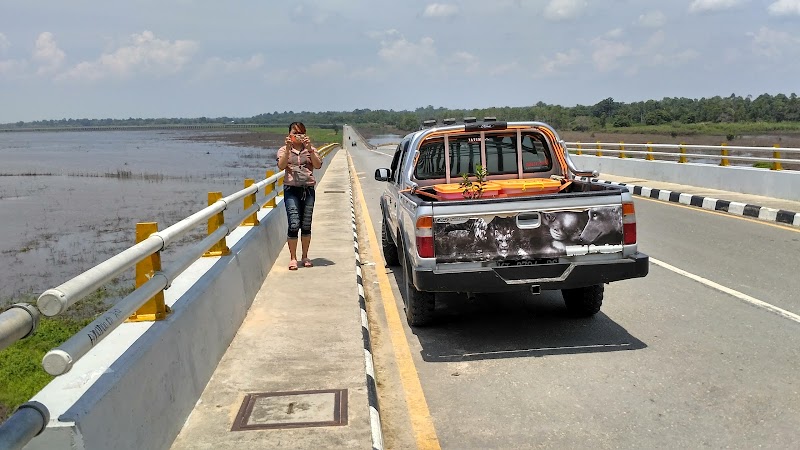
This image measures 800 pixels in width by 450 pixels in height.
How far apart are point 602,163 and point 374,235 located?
55.0ft

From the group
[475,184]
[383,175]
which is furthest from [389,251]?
[475,184]

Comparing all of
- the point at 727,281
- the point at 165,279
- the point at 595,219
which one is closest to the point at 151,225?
the point at 165,279

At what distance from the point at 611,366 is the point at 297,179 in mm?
4601

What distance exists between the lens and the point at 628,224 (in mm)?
6160

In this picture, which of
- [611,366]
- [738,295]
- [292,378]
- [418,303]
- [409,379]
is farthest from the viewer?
[738,295]

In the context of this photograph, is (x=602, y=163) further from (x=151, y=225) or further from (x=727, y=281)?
(x=151, y=225)

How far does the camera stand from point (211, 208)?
6.41m

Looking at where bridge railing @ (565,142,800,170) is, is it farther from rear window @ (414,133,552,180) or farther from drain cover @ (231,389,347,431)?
drain cover @ (231,389,347,431)

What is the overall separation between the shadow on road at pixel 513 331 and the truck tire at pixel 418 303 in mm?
129

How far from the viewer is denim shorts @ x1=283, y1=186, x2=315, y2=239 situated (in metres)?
9.05

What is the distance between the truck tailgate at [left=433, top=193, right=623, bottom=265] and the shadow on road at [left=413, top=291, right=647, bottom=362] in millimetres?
824

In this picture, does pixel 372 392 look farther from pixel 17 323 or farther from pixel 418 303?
pixel 17 323

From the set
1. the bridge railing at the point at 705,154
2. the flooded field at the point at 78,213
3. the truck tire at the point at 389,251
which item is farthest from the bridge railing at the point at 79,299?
the flooded field at the point at 78,213

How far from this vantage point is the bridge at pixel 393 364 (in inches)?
145
